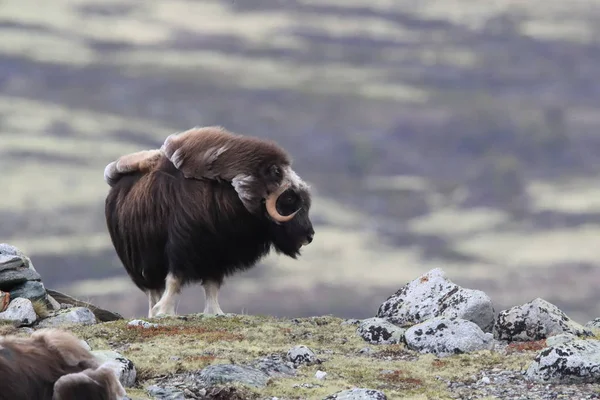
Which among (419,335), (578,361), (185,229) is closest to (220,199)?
(185,229)

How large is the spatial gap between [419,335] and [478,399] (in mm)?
2407

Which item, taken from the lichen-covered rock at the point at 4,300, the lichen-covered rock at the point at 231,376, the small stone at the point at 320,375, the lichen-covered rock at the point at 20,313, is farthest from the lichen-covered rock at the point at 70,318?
the small stone at the point at 320,375

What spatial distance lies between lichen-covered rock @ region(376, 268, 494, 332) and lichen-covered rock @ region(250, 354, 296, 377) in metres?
3.11

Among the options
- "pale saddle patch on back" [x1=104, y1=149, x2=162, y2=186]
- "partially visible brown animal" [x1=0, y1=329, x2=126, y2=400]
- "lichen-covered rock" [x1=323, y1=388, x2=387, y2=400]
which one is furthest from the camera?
"pale saddle patch on back" [x1=104, y1=149, x2=162, y2=186]

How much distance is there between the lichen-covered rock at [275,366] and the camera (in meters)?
11.1

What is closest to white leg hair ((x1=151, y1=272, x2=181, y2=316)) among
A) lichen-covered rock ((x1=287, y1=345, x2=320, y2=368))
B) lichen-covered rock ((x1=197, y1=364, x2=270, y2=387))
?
lichen-covered rock ((x1=287, y1=345, x2=320, y2=368))

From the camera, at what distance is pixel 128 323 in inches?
532

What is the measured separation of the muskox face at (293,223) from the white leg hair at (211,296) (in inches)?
36.9

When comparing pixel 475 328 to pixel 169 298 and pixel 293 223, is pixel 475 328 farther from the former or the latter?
pixel 169 298

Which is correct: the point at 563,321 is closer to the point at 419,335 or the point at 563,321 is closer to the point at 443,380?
the point at 419,335

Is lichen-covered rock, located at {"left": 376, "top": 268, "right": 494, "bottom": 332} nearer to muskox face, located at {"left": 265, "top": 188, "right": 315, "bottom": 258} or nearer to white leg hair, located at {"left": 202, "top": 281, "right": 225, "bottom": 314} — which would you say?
muskox face, located at {"left": 265, "top": 188, "right": 315, "bottom": 258}

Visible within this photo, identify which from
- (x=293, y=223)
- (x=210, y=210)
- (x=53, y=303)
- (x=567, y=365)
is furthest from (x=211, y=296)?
(x=567, y=365)

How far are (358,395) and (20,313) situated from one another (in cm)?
556

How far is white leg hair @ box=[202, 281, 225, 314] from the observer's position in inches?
607
